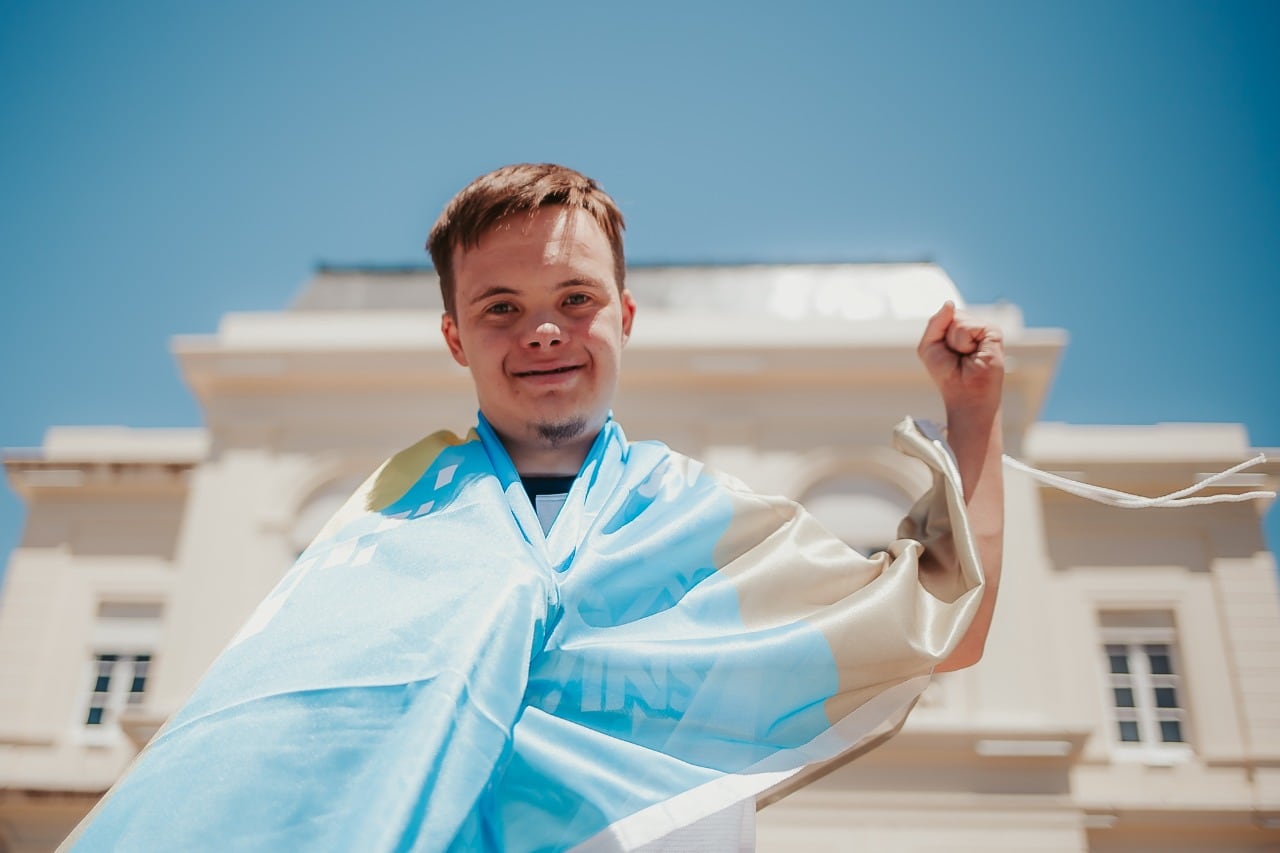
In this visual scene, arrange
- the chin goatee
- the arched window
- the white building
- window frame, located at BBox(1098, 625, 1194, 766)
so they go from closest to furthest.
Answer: the chin goatee, the white building, the arched window, window frame, located at BBox(1098, 625, 1194, 766)

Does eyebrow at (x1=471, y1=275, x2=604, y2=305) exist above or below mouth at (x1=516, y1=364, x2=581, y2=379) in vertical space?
above

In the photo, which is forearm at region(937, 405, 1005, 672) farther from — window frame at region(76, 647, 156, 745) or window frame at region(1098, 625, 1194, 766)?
window frame at region(76, 647, 156, 745)

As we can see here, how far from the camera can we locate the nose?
1.83 m

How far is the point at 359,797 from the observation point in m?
1.24

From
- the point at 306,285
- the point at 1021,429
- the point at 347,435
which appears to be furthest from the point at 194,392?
the point at 1021,429

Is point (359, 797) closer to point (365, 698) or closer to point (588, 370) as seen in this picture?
point (365, 698)

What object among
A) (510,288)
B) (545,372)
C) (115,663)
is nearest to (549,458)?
(545,372)

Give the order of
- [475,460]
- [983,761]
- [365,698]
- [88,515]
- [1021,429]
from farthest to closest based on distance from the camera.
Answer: [88,515], [1021,429], [983,761], [475,460], [365,698]

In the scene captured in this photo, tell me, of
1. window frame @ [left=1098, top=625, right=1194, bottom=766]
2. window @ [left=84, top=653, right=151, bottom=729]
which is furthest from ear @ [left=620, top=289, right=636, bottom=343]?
window @ [left=84, top=653, right=151, bottom=729]

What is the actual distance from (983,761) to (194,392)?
1036 centimetres

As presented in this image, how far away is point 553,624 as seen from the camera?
1.56 metres

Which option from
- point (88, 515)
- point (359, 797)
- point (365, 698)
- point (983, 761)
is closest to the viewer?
point (359, 797)

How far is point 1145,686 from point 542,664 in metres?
13.4

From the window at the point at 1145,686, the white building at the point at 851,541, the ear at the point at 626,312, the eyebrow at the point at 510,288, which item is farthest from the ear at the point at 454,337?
the window at the point at 1145,686
